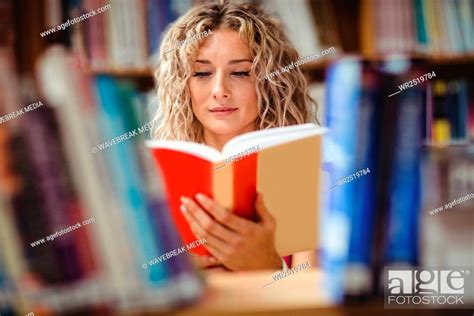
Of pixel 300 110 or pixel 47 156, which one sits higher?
pixel 300 110

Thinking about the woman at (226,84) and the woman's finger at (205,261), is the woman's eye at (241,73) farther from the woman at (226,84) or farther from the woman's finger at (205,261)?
the woman's finger at (205,261)

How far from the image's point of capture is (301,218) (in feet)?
3.41

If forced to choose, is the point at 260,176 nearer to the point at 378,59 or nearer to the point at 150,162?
the point at 150,162

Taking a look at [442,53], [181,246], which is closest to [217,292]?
[181,246]

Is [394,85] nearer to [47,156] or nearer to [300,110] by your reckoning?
[300,110]

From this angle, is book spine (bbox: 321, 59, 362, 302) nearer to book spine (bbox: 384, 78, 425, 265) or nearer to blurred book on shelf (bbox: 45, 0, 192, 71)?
book spine (bbox: 384, 78, 425, 265)

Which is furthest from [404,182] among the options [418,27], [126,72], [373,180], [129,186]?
[126,72]

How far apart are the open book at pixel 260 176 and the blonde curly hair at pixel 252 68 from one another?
43 mm

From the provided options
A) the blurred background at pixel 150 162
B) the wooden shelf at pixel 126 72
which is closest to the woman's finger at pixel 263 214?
the blurred background at pixel 150 162

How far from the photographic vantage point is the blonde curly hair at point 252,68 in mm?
1055

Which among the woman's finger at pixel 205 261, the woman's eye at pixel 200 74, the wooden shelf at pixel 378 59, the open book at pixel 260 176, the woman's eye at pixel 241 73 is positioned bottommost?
the woman's finger at pixel 205 261

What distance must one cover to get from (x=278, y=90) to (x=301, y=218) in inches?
10.9

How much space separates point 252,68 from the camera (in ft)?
3.46

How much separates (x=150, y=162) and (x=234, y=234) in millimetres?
226
